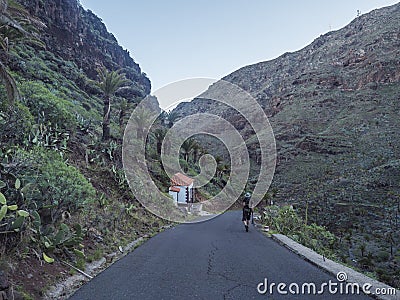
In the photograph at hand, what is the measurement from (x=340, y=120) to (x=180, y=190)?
49.5m

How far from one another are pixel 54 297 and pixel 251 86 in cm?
14239

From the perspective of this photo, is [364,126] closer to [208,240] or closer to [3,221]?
[208,240]

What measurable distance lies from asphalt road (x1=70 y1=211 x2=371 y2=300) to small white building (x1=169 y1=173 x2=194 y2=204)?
61.6 feet

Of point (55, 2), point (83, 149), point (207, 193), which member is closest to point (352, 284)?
point (83, 149)

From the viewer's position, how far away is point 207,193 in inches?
1703

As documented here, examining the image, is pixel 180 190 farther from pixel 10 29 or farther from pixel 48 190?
pixel 48 190

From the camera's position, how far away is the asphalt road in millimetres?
5219

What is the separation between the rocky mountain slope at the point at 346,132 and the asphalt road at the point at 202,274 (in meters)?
4.15

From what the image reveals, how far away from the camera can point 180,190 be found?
3033 centimetres

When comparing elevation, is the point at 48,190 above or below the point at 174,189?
above

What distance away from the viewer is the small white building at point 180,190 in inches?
1125

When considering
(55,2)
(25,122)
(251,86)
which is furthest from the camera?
(251,86)

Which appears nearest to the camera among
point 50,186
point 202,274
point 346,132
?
point 202,274

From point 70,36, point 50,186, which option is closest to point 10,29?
point 50,186
